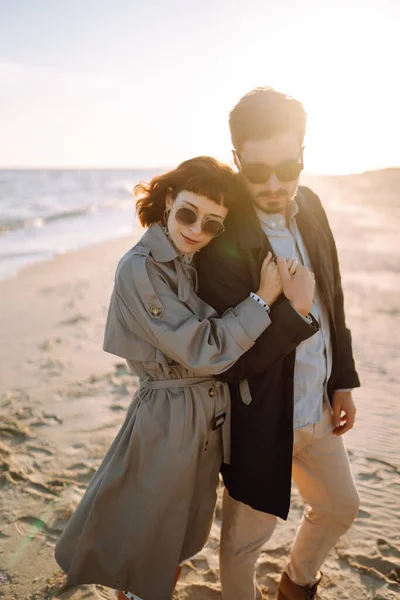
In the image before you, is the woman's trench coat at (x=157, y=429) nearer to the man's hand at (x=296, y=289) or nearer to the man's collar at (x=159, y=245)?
the man's collar at (x=159, y=245)

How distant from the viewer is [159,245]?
85.2 inches

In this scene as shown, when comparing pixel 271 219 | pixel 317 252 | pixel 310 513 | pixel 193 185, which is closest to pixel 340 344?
pixel 317 252

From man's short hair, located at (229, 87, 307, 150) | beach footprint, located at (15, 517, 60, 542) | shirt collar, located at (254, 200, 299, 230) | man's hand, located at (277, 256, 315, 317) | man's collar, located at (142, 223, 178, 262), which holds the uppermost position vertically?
man's short hair, located at (229, 87, 307, 150)

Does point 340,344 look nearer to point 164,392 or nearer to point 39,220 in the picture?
point 164,392

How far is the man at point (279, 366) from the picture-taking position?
215 centimetres

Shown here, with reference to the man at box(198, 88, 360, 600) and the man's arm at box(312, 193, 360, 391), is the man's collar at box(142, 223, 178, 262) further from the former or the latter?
the man's arm at box(312, 193, 360, 391)

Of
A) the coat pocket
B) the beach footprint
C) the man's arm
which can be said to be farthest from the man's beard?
the beach footprint

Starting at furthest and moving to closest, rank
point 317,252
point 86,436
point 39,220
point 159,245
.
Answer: point 39,220, point 86,436, point 317,252, point 159,245

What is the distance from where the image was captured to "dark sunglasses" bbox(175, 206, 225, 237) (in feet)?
6.98

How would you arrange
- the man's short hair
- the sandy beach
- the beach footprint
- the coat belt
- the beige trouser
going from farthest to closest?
1. the beach footprint
2. the sandy beach
3. the beige trouser
4. the coat belt
5. the man's short hair

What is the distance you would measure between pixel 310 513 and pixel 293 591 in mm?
499

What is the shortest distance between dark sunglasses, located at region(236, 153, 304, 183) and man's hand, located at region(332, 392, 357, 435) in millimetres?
1143

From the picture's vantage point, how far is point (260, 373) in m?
2.22

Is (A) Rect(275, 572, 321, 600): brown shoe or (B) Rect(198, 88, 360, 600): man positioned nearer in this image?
(B) Rect(198, 88, 360, 600): man
